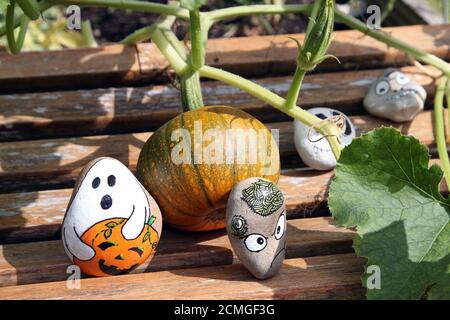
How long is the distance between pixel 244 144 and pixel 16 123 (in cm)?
66

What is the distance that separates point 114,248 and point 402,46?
0.94 meters

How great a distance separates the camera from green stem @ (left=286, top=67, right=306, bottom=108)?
5.31 feet

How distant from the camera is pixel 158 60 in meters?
2.17

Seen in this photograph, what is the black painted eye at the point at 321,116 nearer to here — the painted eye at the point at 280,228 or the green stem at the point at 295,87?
the green stem at the point at 295,87

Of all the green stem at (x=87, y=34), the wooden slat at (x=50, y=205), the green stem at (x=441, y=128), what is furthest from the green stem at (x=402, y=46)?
the green stem at (x=87, y=34)

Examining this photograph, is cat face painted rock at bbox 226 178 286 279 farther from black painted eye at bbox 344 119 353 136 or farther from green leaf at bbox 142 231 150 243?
black painted eye at bbox 344 119 353 136

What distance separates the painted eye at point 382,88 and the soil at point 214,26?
738mm

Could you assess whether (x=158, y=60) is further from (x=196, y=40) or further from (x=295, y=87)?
(x=295, y=87)

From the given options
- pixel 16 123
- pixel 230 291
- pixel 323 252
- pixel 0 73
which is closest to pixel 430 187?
pixel 323 252

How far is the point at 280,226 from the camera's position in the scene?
A: 158 centimetres

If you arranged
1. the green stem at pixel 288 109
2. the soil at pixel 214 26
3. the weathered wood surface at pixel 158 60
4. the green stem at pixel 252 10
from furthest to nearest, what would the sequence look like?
the soil at pixel 214 26
the weathered wood surface at pixel 158 60
the green stem at pixel 252 10
the green stem at pixel 288 109

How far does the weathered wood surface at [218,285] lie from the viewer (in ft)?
4.97

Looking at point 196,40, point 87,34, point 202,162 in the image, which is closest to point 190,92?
point 196,40
